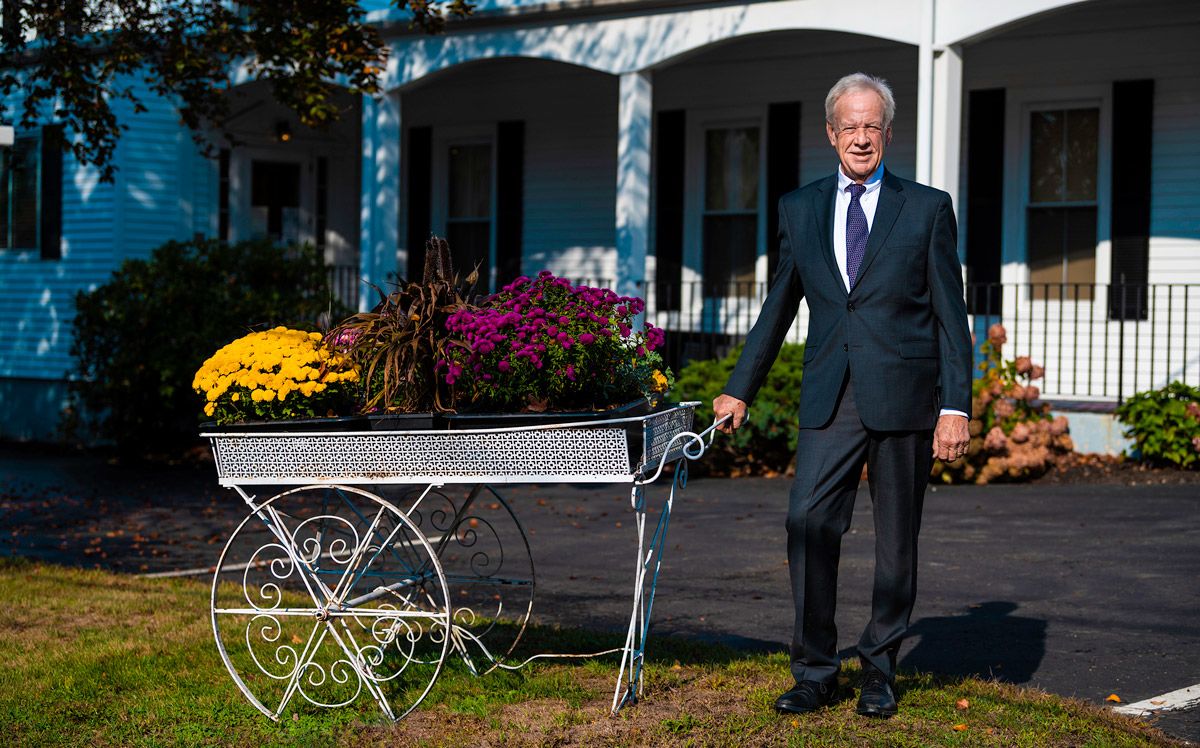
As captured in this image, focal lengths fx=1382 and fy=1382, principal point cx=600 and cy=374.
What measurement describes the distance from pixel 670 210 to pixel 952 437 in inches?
453

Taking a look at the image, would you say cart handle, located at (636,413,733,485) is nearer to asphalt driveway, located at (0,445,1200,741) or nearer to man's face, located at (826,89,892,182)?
man's face, located at (826,89,892,182)

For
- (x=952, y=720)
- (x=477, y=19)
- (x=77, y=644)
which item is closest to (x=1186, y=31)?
(x=477, y=19)

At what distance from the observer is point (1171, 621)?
21.5 feet

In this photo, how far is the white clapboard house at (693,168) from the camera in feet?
43.1

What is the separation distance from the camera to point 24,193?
17734mm

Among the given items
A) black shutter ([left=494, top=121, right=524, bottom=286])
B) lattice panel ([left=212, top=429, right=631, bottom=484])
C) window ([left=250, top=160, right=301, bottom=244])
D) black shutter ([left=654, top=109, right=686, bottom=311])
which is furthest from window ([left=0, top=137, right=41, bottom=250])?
lattice panel ([left=212, top=429, right=631, bottom=484])

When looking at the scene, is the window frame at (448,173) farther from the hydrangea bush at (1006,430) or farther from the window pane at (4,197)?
the hydrangea bush at (1006,430)

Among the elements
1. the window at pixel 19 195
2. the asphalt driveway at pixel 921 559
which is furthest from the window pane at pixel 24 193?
the asphalt driveway at pixel 921 559

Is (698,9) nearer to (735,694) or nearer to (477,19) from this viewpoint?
(477,19)

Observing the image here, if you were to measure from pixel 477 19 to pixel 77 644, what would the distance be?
32.2 feet

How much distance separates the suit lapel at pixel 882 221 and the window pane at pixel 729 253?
1072 cm

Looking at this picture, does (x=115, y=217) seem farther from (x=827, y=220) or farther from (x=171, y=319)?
(x=827, y=220)

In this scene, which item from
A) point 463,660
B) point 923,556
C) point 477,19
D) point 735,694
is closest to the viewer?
point 735,694

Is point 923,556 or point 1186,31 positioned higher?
point 1186,31
